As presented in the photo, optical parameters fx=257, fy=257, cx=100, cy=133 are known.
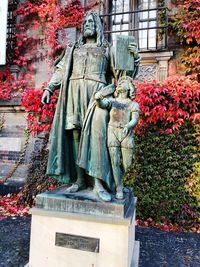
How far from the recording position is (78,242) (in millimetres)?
2459

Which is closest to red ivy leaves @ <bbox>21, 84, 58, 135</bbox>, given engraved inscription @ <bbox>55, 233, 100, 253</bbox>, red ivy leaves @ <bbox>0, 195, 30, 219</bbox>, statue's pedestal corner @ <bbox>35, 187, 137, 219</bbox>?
red ivy leaves @ <bbox>0, 195, 30, 219</bbox>

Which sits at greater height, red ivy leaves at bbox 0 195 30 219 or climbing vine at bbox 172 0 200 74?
climbing vine at bbox 172 0 200 74

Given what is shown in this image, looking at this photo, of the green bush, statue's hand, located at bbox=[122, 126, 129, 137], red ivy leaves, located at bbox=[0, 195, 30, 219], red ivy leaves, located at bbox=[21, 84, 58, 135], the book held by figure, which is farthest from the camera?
red ivy leaves, located at bbox=[21, 84, 58, 135]

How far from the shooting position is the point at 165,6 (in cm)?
657

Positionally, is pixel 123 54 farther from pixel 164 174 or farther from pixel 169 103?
pixel 164 174

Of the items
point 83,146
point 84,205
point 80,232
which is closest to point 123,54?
point 83,146

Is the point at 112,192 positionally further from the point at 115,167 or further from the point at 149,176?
the point at 149,176

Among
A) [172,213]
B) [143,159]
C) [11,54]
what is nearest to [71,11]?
[11,54]

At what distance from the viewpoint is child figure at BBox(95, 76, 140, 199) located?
100 inches

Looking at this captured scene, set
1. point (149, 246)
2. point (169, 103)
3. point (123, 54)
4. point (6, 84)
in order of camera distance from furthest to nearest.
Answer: point (6, 84)
point (169, 103)
point (149, 246)
point (123, 54)

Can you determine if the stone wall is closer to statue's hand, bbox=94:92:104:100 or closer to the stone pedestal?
the stone pedestal

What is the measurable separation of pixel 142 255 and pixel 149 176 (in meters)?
1.89

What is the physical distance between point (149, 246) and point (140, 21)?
19.1 ft

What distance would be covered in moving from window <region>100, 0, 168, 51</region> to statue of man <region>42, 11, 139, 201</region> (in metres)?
4.01
